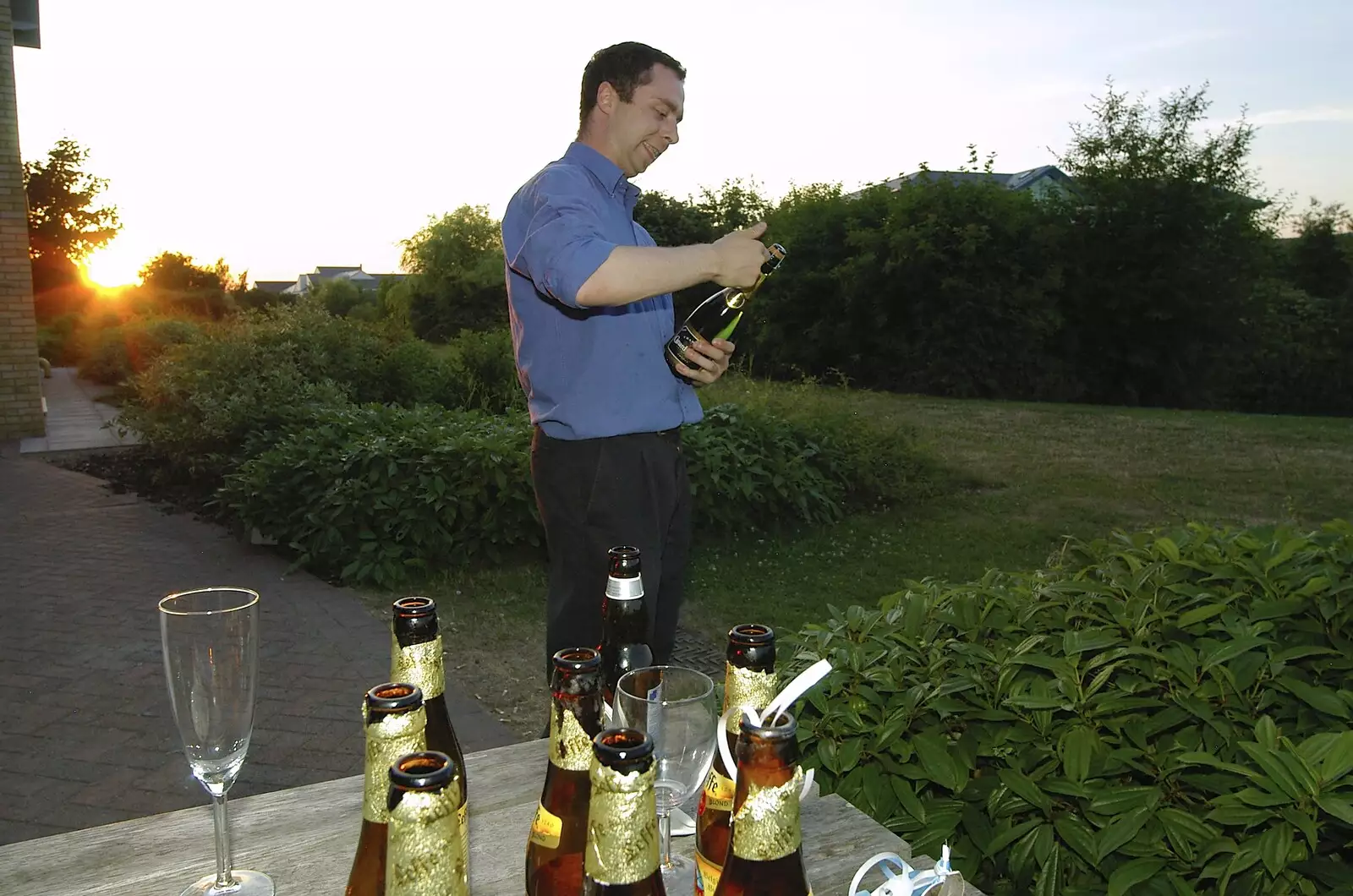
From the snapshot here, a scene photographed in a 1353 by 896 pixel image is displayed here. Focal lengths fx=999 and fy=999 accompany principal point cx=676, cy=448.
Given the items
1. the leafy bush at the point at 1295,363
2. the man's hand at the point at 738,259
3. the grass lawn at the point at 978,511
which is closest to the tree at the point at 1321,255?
the leafy bush at the point at 1295,363

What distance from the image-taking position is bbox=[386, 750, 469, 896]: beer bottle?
0.76 meters

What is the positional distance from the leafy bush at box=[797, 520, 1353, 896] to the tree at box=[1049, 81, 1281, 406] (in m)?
17.2

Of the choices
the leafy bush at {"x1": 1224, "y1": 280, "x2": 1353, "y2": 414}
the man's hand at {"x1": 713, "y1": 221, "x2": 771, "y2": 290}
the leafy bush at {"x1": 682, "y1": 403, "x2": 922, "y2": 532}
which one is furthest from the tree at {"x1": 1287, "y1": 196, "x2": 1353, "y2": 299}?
the man's hand at {"x1": 713, "y1": 221, "x2": 771, "y2": 290}

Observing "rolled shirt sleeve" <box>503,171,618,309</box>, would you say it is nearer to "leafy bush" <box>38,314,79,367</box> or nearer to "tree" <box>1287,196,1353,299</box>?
"leafy bush" <box>38,314,79,367</box>

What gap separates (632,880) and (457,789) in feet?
0.58

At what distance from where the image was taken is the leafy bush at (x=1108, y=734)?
5.35ft

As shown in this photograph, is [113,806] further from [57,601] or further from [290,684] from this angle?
[57,601]

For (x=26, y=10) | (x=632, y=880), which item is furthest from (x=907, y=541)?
(x=26, y=10)

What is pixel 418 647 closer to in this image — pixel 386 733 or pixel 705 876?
pixel 386 733

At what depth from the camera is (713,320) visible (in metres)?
3.10

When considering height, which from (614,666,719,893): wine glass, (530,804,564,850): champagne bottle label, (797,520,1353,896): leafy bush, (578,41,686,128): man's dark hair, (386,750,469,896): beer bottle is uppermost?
(578,41,686,128): man's dark hair

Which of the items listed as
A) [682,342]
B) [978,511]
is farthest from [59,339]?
[682,342]

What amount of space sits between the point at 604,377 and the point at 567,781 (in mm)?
1762

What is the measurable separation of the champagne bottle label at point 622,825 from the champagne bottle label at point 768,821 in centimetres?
9
